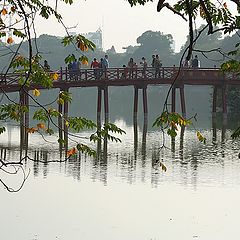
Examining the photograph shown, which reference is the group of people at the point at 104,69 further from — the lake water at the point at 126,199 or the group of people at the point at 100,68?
the lake water at the point at 126,199

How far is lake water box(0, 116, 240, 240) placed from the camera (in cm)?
1062

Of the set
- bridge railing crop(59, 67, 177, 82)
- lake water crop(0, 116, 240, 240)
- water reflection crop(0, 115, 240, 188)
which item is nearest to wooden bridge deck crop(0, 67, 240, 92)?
bridge railing crop(59, 67, 177, 82)

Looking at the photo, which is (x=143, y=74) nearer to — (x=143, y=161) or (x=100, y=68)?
(x=100, y=68)

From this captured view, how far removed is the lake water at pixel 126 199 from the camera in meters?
10.6

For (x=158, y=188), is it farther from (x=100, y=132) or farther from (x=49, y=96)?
(x=49, y=96)

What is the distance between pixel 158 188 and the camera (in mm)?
14258

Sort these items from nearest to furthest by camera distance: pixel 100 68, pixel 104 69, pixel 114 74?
pixel 104 69, pixel 100 68, pixel 114 74

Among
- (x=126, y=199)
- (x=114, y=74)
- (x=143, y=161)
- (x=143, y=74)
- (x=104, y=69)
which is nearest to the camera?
(x=126, y=199)

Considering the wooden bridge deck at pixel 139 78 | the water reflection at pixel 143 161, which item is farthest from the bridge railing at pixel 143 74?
the water reflection at pixel 143 161

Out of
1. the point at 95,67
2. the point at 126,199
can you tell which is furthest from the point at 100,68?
the point at 126,199

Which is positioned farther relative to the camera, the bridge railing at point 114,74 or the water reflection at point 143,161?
the bridge railing at point 114,74

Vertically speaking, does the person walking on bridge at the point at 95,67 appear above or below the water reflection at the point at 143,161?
above

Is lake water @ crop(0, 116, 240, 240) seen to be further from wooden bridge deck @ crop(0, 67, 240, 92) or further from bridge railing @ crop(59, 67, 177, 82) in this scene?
wooden bridge deck @ crop(0, 67, 240, 92)

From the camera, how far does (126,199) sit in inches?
517
